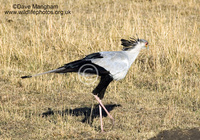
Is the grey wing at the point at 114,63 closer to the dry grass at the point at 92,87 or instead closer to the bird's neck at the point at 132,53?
the bird's neck at the point at 132,53

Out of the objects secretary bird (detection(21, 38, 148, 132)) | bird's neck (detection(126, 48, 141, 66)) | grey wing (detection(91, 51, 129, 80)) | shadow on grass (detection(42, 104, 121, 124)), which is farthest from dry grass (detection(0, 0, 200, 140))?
bird's neck (detection(126, 48, 141, 66))

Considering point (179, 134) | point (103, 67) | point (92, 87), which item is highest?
point (103, 67)

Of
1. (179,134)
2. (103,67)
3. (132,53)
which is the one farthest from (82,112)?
(179,134)

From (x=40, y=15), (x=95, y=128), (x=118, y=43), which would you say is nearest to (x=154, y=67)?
(x=118, y=43)

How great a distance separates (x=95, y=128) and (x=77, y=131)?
0.29 meters

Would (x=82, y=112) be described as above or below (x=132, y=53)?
below

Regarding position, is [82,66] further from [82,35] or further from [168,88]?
[82,35]

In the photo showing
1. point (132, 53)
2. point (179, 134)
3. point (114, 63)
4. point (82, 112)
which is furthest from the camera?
point (82, 112)

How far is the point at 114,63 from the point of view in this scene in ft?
14.4

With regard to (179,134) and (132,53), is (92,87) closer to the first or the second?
(132,53)

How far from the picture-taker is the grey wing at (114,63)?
14.3ft

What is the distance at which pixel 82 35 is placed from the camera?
791cm

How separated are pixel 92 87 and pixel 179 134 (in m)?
2.24

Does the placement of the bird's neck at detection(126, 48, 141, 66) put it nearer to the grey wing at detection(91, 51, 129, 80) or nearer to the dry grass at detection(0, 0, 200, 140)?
the grey wing at detection(91, 51, 129, 80)
